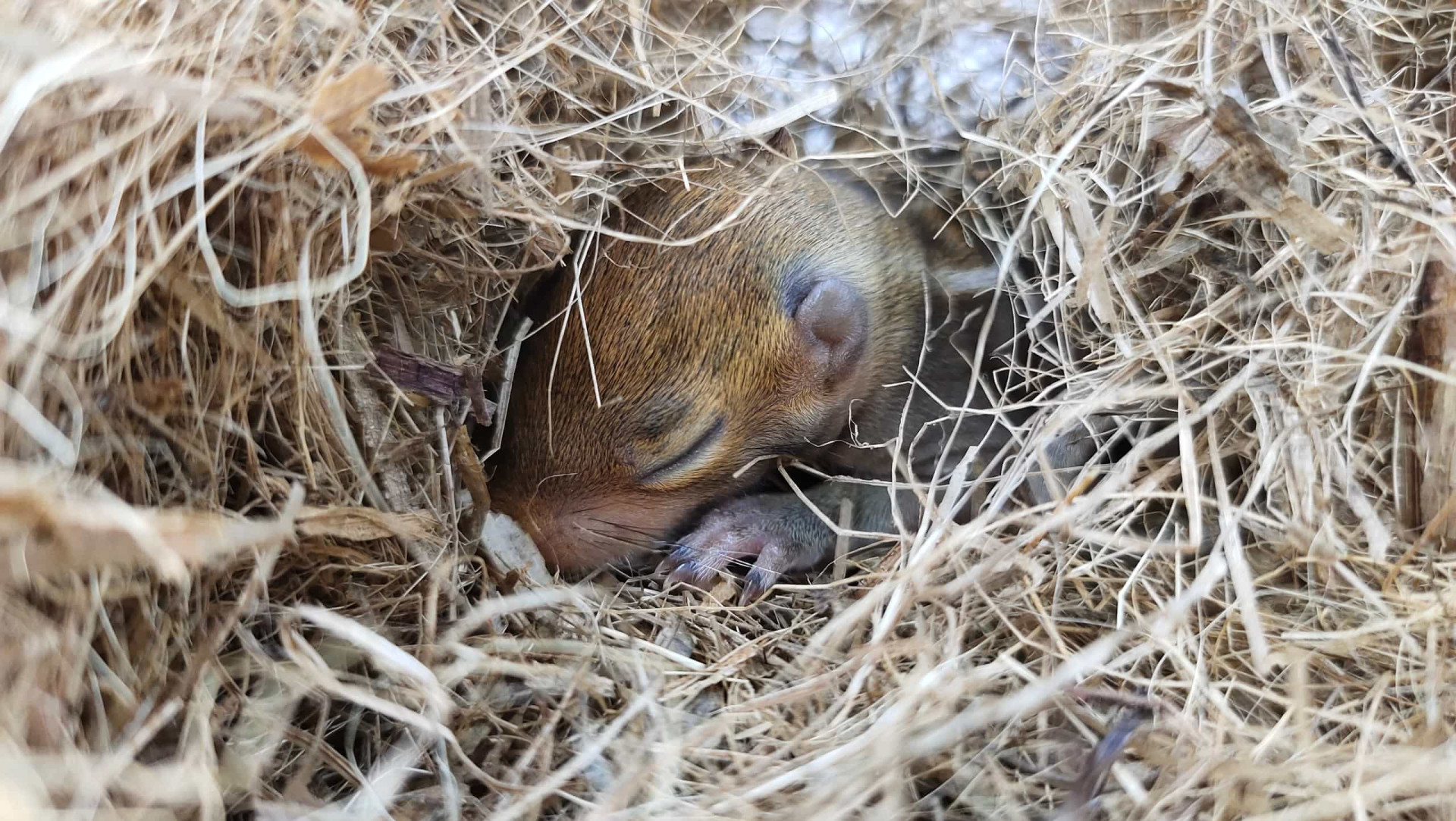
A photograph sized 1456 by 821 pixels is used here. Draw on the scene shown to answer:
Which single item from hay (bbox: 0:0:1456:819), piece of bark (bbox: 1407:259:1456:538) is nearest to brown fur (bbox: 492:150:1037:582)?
hay (bbox: 0:0:1456:819)

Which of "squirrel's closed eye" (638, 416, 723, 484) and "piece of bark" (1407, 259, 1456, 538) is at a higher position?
"piece of bark" (1407, 259, 1456, 538)

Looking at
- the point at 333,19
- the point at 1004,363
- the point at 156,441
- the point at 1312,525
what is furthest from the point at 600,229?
the point at 1312,525

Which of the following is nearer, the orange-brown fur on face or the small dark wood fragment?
the small dark wood fragment

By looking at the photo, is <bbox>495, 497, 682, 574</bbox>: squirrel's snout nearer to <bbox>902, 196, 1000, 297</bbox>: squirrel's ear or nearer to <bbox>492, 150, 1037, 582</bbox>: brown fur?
<bbox>492, 150, 1037, 582</bbox>: brown fur

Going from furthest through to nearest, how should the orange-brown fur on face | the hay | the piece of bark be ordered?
1. the orange-brown fur on face
2. the piece of bark
3. the hay

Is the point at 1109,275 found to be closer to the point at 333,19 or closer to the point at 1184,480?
the point at 1184,480

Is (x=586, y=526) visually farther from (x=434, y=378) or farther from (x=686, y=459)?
(x=434, y=378)

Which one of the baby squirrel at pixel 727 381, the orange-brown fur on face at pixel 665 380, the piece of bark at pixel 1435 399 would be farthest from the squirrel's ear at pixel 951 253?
the piece of bark at pixel 1435 399

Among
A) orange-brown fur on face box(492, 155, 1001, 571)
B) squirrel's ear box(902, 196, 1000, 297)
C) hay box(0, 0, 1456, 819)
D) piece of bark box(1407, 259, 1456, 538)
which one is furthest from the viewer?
squirrel's ear box(902, 196, 1000, 297)
